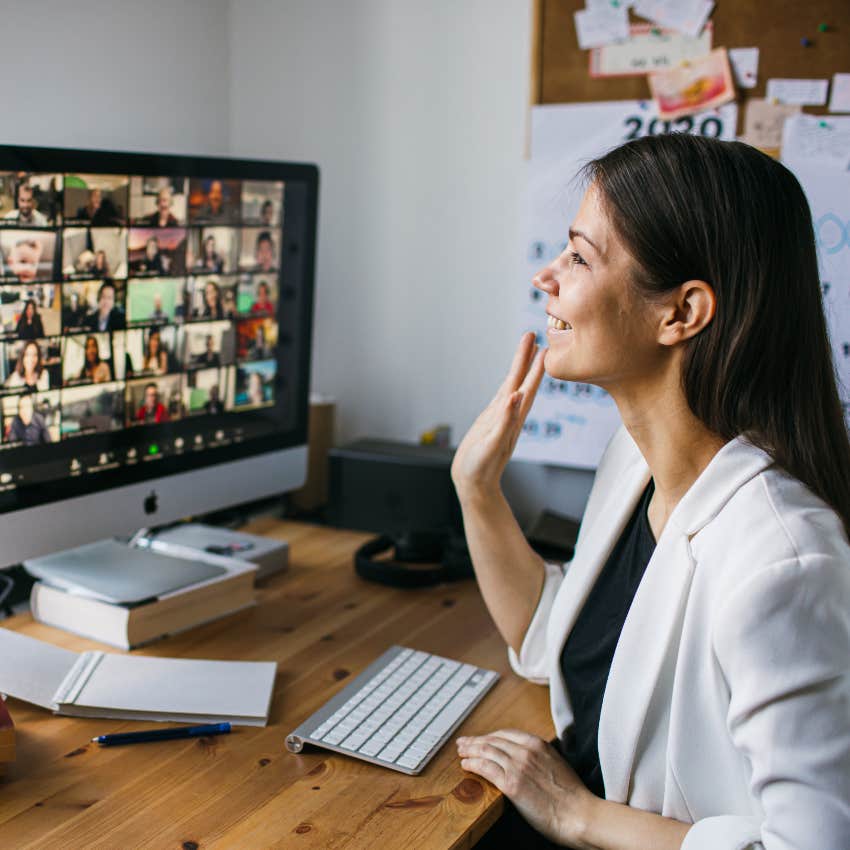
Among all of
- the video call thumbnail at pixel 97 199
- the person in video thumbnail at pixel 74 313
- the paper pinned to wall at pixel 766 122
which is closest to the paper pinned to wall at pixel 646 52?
the paper pinned to wall at pixel 766 122

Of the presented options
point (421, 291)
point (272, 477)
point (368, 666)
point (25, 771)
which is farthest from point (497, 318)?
point (25, 771)

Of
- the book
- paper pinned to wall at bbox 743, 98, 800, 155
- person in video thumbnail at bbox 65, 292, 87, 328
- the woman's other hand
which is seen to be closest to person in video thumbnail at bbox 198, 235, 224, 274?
person in video thumbnail at bbox 65, 292, 87, 328

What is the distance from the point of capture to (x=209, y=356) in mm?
1491

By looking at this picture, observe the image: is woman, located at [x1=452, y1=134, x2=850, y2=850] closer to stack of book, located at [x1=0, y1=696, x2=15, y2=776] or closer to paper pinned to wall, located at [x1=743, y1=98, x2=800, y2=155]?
stack of book, located at [x1=0, y1=696, x2=15, y2=776]

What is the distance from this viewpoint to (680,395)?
1080 millimetres

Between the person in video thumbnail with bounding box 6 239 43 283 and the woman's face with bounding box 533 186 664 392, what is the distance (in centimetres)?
63

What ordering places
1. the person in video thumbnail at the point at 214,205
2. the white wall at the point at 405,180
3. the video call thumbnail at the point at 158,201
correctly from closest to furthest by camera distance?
the video call thumbnail at the point at 158,201, the person in video thumbnail at the point at 214,205, the white wall at the point at 405,180

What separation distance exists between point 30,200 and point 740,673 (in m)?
0.95

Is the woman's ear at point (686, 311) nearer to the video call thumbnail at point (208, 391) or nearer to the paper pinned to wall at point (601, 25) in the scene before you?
the video call thumbnail at point (208, 391)

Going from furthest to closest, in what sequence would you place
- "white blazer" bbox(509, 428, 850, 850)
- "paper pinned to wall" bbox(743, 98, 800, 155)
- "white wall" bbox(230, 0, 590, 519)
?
1. "white wall" bbox(230, 0, 590, 519)
2. "paper pinned to wall" bbox(743, 98, 800, 155)
3. "white blazer" bbox(509, 428, 850, 850)

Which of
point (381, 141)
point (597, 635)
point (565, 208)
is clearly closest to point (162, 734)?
point (597, 635)

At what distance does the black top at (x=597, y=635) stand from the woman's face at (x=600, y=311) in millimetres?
231

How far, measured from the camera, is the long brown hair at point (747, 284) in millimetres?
1000

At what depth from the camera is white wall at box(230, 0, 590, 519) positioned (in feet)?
6.29
